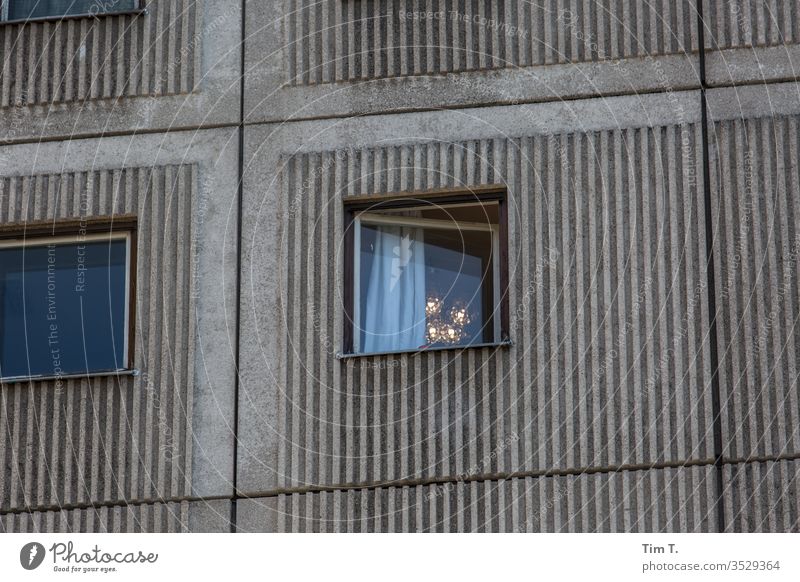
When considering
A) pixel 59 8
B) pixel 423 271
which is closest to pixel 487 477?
pixel 423 271

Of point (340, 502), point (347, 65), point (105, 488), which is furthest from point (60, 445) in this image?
point (347, 65)

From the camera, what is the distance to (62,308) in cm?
1941

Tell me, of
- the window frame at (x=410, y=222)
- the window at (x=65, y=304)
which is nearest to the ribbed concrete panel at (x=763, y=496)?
the window frame at (x=410, y=222)

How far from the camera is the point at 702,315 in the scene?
17797 millimetres

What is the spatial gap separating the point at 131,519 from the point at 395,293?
3058 millimetres

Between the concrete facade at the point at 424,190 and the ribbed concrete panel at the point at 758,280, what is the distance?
2cm

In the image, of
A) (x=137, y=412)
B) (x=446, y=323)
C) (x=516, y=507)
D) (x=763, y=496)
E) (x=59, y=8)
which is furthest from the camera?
(x=59, y=8)

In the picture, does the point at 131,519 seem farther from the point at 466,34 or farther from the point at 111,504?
the point at 466,34

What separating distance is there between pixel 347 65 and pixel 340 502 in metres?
4.06

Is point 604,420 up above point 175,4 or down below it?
below

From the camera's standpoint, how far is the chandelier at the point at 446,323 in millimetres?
18625

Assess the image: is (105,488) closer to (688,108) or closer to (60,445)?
(60,445)

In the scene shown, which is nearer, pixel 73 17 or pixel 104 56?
pixel 104 56

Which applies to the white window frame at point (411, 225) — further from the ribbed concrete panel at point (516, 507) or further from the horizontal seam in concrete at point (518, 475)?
the ribbed concrete panel at point (516, 507)
